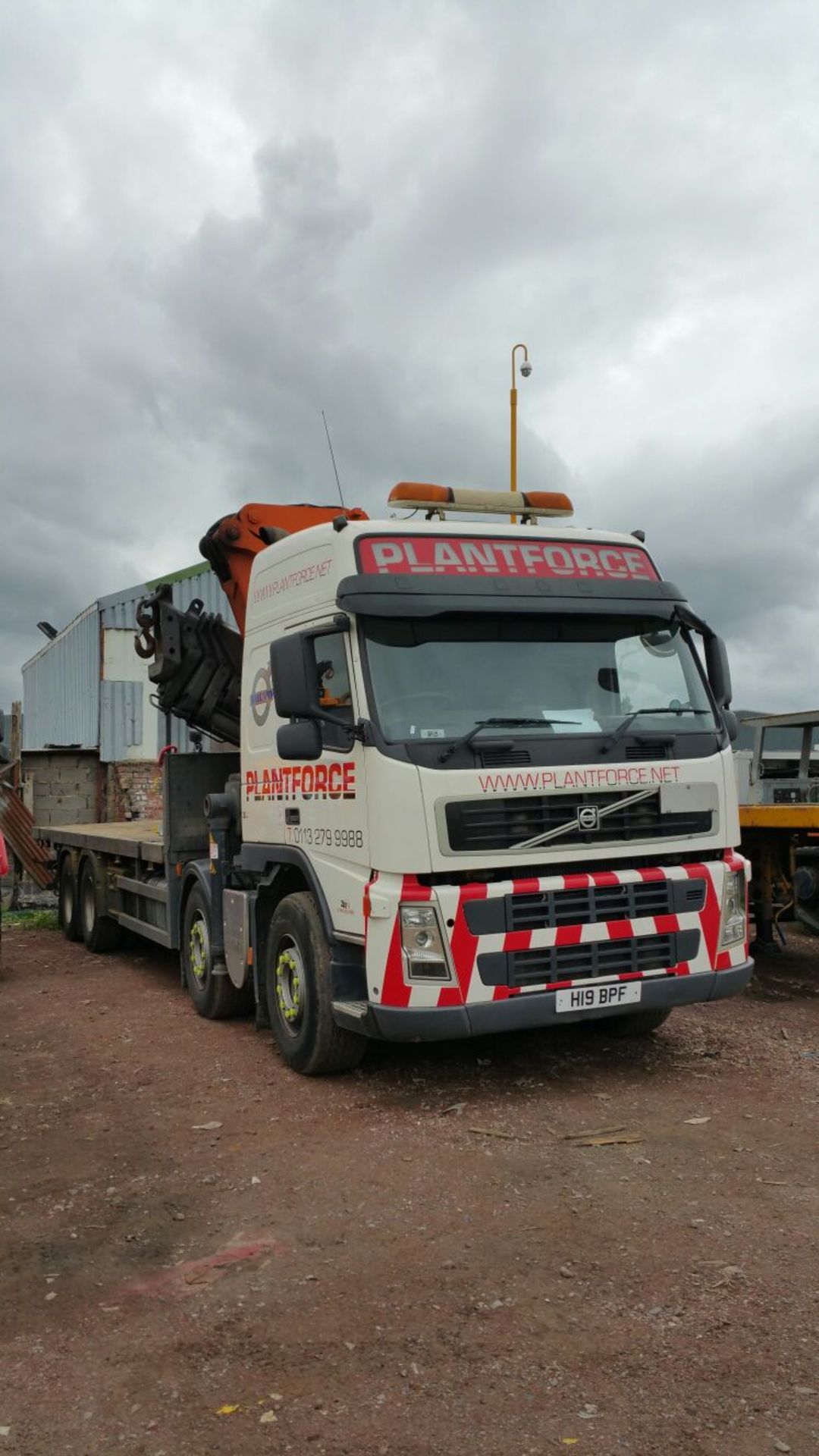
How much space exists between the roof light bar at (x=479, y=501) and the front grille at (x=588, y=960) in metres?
2.84

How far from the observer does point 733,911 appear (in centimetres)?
627

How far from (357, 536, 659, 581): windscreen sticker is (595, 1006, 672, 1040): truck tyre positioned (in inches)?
104

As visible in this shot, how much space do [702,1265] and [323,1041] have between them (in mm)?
2655

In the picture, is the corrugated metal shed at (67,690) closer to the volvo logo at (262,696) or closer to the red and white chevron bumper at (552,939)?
the volvo logo at (262,696)

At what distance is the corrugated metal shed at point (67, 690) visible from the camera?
2381 cm

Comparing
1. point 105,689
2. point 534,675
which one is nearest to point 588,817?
point 534,675

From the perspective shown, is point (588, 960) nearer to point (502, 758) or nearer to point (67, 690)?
point (502, 758)

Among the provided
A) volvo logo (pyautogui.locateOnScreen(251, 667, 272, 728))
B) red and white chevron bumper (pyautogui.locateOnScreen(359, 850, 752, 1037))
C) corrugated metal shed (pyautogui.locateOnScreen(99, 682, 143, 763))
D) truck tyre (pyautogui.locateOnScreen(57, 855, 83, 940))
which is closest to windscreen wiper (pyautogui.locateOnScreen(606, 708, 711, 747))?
red and white chevron bumper (pyautogui.locateOnScreen(359, 850, 752, 1037))

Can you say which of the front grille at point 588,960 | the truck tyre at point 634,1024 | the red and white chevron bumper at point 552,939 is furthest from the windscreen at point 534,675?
the truck tyre at point 634,1024

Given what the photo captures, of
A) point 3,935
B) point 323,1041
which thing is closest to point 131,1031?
point 323,1041

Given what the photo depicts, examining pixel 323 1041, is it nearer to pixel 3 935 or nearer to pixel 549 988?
pixel 549 988

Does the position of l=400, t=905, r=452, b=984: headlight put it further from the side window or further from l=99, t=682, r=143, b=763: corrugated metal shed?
l=99, t=682, r=143, b=763: corrugated metal shed

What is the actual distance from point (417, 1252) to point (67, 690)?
23.7m

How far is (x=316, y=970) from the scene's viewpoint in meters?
6.15
